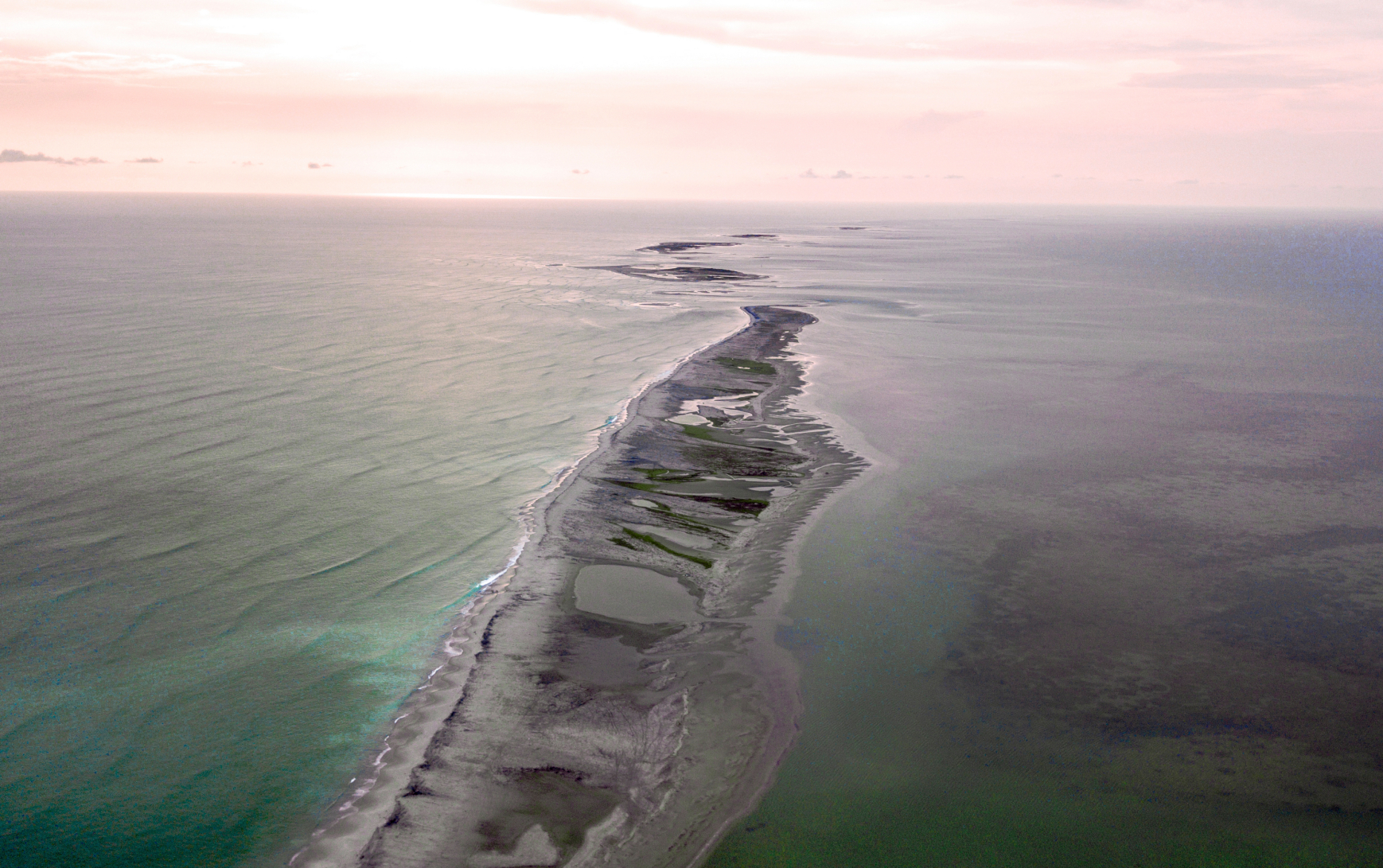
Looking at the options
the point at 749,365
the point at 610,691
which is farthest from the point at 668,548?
the point at 749,365

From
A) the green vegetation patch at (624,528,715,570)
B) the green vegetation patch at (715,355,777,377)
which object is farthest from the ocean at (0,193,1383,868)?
the green vegetation patch at (715,355,777,377)

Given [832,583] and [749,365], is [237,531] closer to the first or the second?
[832,583]

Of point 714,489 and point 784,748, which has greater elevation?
point 714,489

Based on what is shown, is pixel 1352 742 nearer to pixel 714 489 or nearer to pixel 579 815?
pixel 579 815

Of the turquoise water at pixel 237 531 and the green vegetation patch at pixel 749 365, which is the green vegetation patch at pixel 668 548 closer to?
the turquoise water at pixel 237 531

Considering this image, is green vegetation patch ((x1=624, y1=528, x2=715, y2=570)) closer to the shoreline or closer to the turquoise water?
the shoreline

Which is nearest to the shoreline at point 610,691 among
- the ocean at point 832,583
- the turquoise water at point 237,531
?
the ocean at point 832,583

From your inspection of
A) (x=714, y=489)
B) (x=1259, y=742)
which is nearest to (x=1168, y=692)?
(x=1259, y=742)
